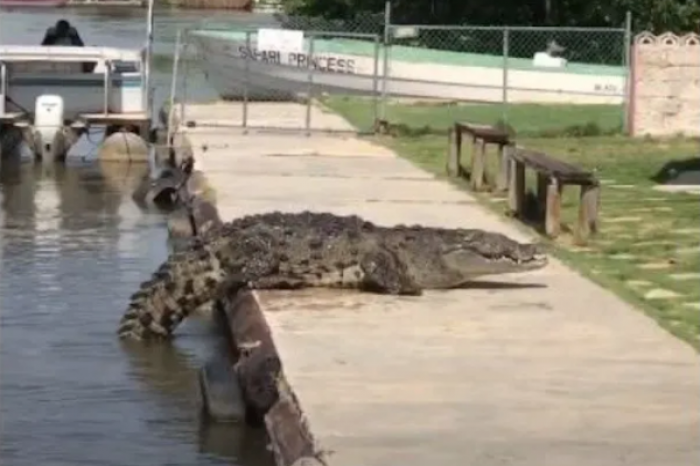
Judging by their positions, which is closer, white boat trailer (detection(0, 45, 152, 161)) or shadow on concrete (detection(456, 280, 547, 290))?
shadow on concrete (detection(456, 280, 547, 290))

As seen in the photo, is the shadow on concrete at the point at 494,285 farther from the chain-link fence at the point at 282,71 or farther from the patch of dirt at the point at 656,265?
the chain-link fence at the point at 282,71

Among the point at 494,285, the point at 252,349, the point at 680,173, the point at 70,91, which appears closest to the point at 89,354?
the point at 252,349

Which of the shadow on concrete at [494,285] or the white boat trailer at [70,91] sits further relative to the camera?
the white boat trailer at [70,91]

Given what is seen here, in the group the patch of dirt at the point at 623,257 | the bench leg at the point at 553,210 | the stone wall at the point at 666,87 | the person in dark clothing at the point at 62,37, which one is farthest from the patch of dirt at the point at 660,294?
the person in dark clothing at the point at 62,37

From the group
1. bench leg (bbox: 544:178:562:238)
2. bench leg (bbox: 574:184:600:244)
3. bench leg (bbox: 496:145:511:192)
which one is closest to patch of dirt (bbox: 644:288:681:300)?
bench leg (bbox: 574:184:600:244)

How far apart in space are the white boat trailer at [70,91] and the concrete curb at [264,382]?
1431cm

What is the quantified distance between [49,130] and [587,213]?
12.9 m

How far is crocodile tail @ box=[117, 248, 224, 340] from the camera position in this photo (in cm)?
1384

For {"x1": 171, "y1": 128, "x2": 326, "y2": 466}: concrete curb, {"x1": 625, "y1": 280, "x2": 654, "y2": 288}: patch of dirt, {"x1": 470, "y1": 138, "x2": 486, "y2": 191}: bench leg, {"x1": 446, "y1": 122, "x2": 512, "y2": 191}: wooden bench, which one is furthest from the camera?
{"x1": 470, "y1": 138, "x2": 486, "y2": 191}: bench leg

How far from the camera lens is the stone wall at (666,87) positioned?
30.1 meters

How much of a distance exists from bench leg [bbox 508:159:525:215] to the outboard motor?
1052cm

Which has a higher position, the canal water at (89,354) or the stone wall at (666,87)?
the stone wall at (666,87)

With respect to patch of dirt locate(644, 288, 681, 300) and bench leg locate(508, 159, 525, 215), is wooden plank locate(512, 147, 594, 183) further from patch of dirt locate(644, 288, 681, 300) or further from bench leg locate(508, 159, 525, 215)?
patch of dirt locate(644, 288, 681, 300)

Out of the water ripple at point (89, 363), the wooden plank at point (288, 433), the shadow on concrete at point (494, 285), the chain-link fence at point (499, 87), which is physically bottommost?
the water ripple at point (89, 363)
